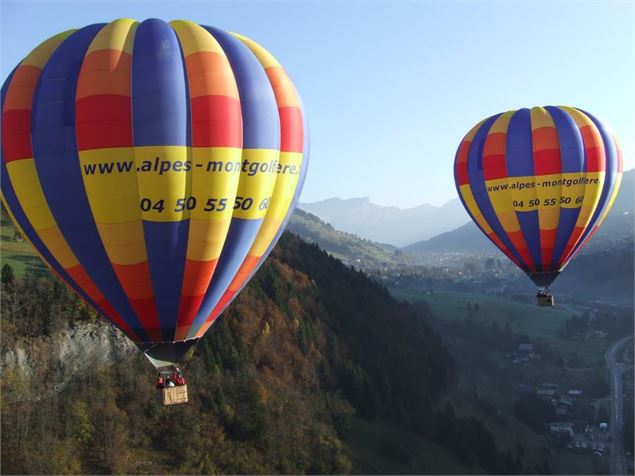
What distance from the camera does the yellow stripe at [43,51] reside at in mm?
19594

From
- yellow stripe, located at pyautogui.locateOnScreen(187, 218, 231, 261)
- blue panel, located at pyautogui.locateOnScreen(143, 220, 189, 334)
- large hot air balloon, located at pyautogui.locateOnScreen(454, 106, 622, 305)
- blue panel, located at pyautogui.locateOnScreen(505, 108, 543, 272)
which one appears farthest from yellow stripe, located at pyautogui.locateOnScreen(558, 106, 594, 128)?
blue panel, located at pyautogui.locateOnScreen(143, 220, 189, 334)

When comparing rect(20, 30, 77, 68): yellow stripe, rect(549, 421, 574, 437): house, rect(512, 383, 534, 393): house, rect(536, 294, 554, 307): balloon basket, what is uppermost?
rect(20, 30, 77, 68): yellow stripe

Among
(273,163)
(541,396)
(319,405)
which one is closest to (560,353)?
(541,396)

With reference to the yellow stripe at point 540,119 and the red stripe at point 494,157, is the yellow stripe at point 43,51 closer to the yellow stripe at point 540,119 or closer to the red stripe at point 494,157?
the red stripe at point 494,157

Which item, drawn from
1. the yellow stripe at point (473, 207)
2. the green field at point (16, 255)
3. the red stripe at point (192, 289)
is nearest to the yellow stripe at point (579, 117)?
the yellow stripe at point (473, 207)

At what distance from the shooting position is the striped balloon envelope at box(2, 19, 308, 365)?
18469mm

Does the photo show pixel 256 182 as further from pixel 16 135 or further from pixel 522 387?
pixel 522 387

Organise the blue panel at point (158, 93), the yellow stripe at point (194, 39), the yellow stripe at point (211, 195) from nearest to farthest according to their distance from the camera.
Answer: the blue panel at point (158, 93) < the yellow stripe at point (211, 195) < the yellow stripe at point (194, 39)

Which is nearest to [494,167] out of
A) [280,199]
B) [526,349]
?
[280,199]

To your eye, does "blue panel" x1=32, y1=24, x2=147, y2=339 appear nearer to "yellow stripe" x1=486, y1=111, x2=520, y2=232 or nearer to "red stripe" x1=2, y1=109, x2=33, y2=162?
"red stripe" x1=2, y1=109, x2=33, y2=162

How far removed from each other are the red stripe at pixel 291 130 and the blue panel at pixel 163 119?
10.2 feet

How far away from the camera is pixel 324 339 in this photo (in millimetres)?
95875

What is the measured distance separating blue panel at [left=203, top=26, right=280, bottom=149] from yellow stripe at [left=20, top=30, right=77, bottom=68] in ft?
14.3

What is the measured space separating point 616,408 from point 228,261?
110753mm
